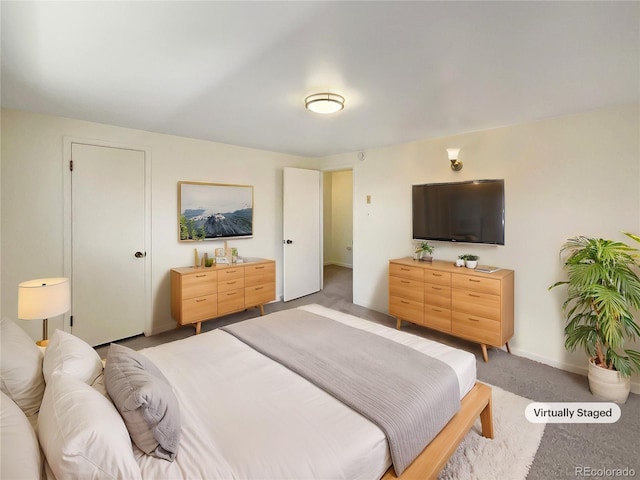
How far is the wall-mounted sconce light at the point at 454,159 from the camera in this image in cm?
330

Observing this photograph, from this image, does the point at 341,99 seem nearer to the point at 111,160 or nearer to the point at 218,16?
the point at 218,16

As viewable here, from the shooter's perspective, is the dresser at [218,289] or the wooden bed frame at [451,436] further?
the dresser at [218,289]

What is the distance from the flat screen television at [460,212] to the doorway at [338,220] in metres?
3.75

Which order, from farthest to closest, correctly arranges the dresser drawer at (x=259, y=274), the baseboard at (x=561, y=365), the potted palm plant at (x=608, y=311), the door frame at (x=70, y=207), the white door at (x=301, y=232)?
the white door at (x=301, y=232)
the dresser drawer at (x=259, y=274)
the door frame at (x=70, y=207)
the baseboard at (x=561, y=365)
the potted palm plant at (x=608, y=311)

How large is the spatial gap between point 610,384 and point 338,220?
603 cm

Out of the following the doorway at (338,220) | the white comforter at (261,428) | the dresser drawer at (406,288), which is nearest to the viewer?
the white comforter at (261,428)

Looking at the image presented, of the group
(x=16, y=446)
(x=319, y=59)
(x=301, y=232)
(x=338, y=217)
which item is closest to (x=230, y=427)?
(x=16, y=446)

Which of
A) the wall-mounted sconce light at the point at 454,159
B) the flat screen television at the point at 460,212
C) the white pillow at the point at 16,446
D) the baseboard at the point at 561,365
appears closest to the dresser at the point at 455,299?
the baseboard at the point at 561,365

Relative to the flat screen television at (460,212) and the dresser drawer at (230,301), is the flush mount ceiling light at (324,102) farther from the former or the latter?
the dresser drawer at (230,301)

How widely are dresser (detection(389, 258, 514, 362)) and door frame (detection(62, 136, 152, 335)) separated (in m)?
2.88

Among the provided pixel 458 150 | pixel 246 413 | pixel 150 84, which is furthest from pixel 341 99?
pixel 246 413

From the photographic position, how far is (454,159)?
11.0 ft

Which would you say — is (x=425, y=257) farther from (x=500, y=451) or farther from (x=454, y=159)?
(x=500, y=451)

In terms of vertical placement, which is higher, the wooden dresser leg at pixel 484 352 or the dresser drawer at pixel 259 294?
the dresser drawer at pixel 259 294
